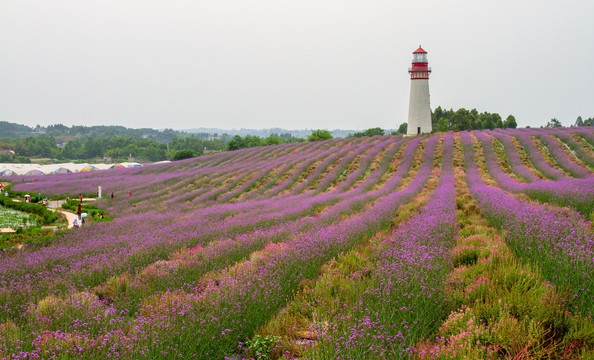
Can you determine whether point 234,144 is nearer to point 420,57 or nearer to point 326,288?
point 420,57

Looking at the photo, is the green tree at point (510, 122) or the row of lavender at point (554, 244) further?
the green tree at point (510, 122)

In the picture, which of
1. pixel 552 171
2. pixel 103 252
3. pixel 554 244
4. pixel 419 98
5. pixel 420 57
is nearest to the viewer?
pixel 554 244

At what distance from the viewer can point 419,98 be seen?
37125 millimetres

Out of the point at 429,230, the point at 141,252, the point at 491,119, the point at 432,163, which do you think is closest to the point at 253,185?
the point at 432,163

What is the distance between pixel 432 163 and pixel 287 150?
16475 mm

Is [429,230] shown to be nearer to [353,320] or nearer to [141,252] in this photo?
[353,320]

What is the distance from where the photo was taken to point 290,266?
4.98 metres

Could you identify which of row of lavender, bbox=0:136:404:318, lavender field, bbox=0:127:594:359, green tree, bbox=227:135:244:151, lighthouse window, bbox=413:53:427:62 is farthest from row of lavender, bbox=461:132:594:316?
green tree, bbox=227:135:244:151

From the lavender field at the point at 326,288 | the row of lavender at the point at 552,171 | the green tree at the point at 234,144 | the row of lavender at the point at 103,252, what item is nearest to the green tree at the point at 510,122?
the row of lavender at the point at 552,171

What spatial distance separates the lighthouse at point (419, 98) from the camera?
37.2 m

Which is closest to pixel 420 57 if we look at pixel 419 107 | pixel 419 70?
pixel 419 70

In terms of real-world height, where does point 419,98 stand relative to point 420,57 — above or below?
below

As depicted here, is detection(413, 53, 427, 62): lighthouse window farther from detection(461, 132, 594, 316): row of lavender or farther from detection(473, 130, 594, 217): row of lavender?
detection(461, 132, 594, 316): row of lavender

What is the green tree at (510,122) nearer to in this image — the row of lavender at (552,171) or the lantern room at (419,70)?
the lantern room at (419,70)
